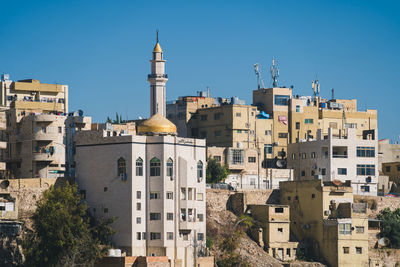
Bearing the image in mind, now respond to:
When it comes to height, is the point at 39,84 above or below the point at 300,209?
above

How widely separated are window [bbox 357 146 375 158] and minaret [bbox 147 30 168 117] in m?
17.4

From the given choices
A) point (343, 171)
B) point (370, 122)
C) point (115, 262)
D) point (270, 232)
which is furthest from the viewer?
point (370, 122)

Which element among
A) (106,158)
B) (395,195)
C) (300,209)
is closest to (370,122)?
(395,195)

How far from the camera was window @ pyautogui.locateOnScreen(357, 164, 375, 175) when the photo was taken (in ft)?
327

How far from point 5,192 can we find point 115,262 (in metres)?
9.20

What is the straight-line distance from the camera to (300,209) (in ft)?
298

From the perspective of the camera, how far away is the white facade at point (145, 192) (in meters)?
80.4

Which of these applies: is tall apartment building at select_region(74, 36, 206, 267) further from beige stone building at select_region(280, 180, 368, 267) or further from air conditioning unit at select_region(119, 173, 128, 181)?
beige stone building at select_region(280, 180, 368, 267)

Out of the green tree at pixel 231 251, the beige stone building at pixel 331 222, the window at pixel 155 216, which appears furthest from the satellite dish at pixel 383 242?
the window at pixel 155 216

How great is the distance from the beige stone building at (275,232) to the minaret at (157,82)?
51.9ft

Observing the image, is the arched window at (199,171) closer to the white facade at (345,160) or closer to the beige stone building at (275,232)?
the beige stone building at (275,232)

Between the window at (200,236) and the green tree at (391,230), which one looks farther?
the green tree at (391,230)

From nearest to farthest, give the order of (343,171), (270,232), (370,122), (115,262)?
1. (115,262)
2. (270,232)
3. (343,171)
4. (370,122)

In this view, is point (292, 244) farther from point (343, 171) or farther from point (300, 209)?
point (343, 171)
